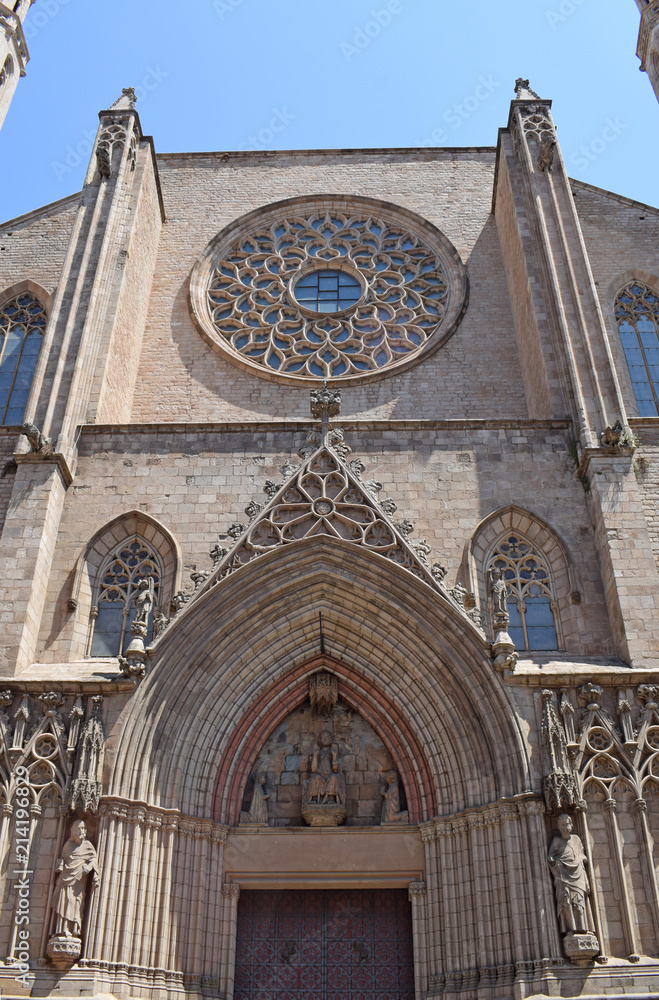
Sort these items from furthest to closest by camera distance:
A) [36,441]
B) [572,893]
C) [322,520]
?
[36,441] < [322,520] < [572,893]

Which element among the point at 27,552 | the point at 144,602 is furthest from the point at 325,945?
the point at 27,552

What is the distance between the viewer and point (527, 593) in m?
12.4

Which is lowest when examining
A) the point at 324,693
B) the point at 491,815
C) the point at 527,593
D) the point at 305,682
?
the point at 491,815

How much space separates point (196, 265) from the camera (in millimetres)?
19000

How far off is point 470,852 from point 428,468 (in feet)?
17.0

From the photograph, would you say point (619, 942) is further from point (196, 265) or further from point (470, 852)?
point (196, 265)

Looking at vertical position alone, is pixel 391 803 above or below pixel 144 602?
below

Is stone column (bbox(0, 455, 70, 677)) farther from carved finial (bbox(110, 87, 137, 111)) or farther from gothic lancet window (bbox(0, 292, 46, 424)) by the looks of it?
carved finial (bbox(110, 87, 137, 111))

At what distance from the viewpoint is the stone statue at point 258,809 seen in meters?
11.1

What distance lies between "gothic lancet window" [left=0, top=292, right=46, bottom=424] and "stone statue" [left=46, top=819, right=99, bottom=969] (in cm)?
827

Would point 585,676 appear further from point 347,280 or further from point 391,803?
point 347,280

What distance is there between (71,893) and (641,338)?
43.2ft

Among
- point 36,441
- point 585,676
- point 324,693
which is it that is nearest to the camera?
point 585,676

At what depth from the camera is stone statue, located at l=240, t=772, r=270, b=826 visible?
1114 cm
